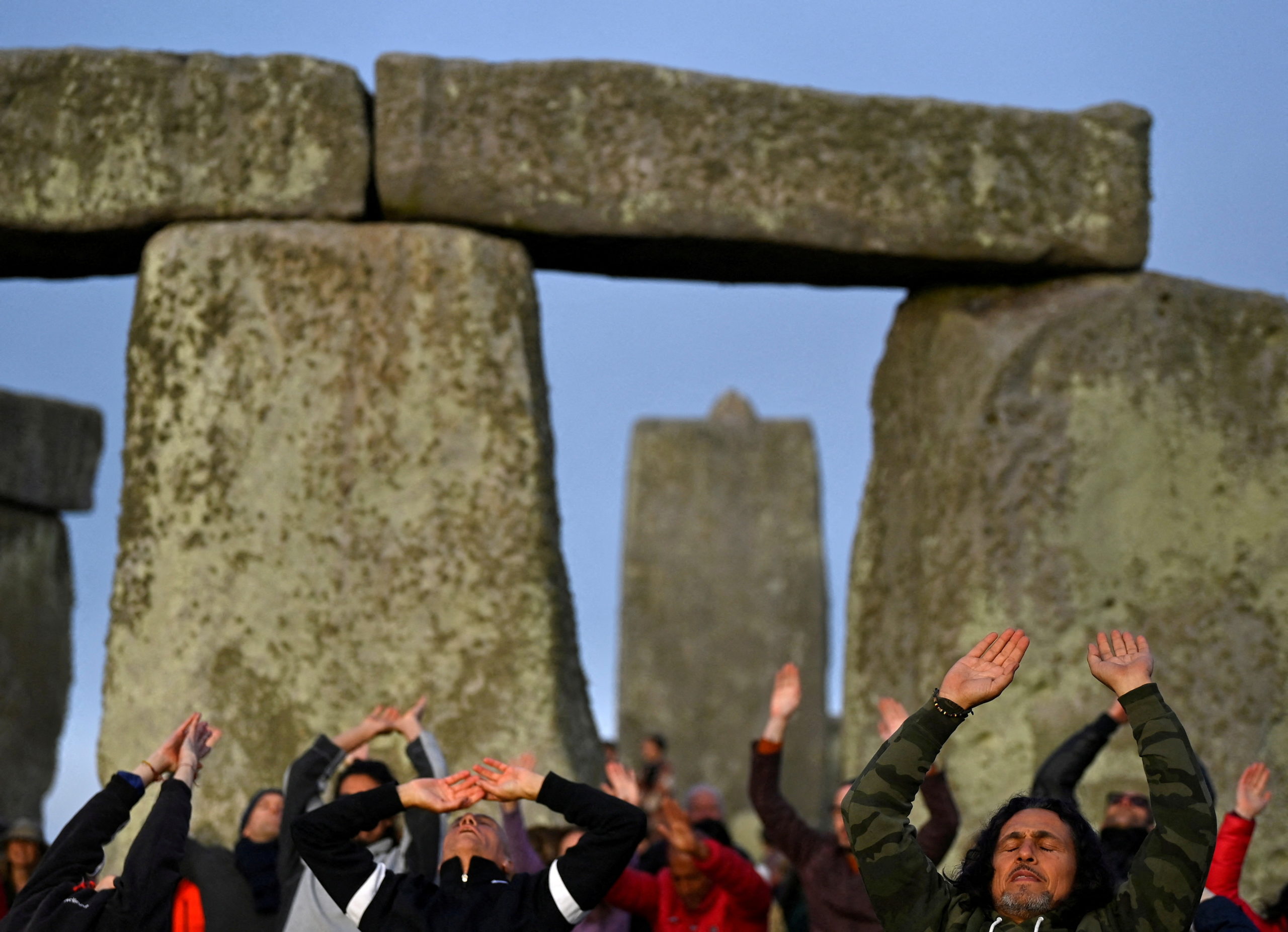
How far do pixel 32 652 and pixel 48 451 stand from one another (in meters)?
1.08

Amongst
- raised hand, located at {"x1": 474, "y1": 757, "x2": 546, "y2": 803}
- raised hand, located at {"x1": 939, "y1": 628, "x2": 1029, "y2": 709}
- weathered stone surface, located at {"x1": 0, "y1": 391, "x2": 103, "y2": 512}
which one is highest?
weathered stone surface, located at {"x1": 0, "y1": 391, "x2": 103, "y2": 512}

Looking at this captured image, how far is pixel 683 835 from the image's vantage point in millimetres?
4285

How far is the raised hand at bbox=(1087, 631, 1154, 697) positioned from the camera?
2.70m

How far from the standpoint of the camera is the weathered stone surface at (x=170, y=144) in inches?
230

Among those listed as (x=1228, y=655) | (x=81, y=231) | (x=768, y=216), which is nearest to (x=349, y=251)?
(x=81, y=231)

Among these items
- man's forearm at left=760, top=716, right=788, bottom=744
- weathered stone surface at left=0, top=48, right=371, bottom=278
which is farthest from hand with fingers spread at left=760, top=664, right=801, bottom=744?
weathered stone surface at left=0, top=48, right=371, bottom=278

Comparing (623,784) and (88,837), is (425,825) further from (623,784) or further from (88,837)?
(88,837)

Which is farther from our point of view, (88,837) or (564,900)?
(88,837)

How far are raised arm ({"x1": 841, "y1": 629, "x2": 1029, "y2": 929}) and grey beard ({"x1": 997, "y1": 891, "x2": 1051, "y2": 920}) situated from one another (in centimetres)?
10

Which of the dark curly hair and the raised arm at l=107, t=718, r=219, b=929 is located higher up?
the dark curly hair

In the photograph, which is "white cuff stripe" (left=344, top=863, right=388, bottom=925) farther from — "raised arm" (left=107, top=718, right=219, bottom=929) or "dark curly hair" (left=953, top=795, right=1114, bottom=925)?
"dark curly hair" (left=953, top=795, right=1114, bottom=925)

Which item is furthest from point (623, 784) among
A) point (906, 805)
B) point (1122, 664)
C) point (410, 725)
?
point (1122, 664)

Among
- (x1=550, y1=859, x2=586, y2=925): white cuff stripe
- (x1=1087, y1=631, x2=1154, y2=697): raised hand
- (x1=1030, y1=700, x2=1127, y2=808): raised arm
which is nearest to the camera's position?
(x1=1087, y1=631, x2=1154, y2=697): raised hand

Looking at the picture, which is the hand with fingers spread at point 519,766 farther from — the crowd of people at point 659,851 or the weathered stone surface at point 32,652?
the weathered stone surface at point 32,652
